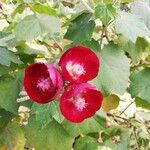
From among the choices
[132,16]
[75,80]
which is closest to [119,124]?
[132,16]

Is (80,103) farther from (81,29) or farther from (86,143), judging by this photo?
(86,143)

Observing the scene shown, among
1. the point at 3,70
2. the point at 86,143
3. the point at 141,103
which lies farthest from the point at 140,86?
the point at 3,70

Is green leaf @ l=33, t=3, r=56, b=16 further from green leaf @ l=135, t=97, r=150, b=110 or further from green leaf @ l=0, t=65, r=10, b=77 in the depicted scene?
green leaf @ l=135, t=97, r=150, b=110

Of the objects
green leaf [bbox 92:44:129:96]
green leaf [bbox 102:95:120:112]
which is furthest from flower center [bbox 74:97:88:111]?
green leaf [bbox 102:95:120:112]

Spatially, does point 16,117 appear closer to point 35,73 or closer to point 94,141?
point 94,141

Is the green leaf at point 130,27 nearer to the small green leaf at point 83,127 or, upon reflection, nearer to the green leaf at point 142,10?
the green leaf at point 142,10
